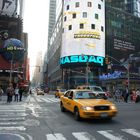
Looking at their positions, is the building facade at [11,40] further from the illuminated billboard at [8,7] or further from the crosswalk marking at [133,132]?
the crosswalk marking at [133,132]

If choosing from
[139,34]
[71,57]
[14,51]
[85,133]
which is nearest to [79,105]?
[85,133]

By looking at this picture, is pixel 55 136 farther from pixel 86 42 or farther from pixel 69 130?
pixel 86 42

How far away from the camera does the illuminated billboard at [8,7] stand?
83.6 m

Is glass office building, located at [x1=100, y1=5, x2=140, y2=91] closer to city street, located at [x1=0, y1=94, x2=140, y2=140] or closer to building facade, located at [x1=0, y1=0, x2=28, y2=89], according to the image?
building facade, located at [x1=0, y1=0, x2=28, y2=89]

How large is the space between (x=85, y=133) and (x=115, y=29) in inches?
3733

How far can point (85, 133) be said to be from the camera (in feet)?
35.7

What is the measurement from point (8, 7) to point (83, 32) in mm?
24738

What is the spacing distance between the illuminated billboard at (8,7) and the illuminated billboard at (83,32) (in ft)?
62.4

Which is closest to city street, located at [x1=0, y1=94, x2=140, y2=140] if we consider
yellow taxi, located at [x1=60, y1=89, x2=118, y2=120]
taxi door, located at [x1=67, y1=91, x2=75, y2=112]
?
yellow taxi, located at [x1=60, y1=89, x2=118, y2=120]

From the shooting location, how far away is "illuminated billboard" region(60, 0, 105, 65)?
302 ft

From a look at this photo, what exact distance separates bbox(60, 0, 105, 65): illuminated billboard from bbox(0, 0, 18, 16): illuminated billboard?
19.0 metres

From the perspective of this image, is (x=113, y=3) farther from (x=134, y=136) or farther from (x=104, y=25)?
(x=134, y=136)

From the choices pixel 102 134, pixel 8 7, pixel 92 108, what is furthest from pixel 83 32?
pixel 102 134

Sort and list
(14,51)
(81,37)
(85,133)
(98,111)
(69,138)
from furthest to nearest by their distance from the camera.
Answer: (81,37), (14,51), (98,111), (85,133), (69,138)
